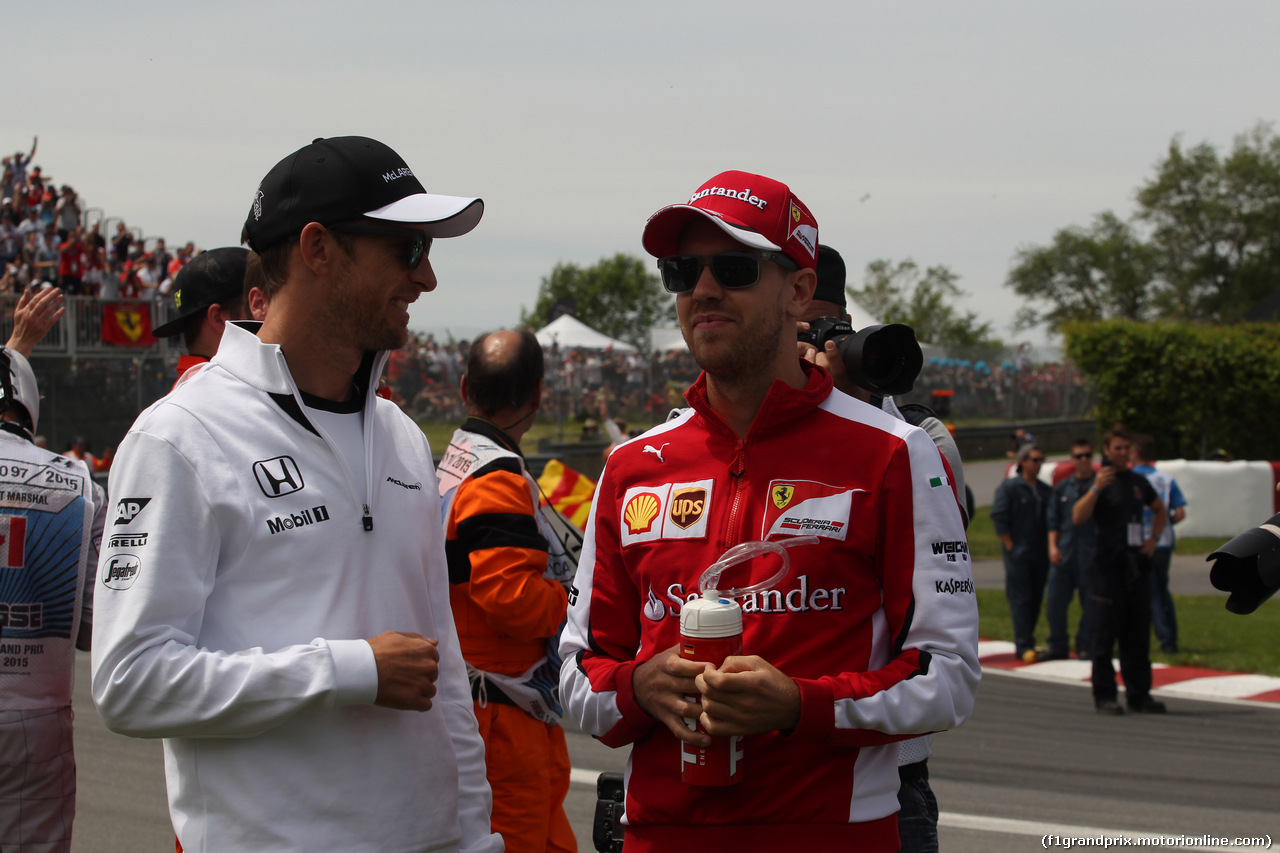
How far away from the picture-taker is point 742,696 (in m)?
2.03

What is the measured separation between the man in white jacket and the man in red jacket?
38 centimetres

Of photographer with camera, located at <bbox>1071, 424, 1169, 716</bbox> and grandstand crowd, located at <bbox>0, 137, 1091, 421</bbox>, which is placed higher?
grandstand crowd, located at <bbox>0, 137, 1091, 421</bbox>

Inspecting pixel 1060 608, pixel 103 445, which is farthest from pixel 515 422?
pixel 103 445

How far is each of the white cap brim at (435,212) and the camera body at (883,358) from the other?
3.64 feet

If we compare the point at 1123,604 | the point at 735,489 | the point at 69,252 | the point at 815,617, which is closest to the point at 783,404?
the point at 735,489

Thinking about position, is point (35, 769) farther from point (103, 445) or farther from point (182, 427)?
point (103, 445)

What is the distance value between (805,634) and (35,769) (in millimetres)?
2333

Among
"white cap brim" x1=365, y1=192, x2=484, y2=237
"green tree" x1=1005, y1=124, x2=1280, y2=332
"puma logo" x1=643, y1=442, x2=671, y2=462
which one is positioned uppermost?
"green tree" x1=1005, y1=124, x2=1280, y2=332

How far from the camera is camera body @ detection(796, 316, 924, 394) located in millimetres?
2953

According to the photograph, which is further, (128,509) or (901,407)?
(901,407)

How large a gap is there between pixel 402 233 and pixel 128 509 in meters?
0.73

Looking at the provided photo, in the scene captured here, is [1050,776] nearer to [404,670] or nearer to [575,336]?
[404,670]

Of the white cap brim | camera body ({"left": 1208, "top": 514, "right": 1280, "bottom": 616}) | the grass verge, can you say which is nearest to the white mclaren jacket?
the white cap brim

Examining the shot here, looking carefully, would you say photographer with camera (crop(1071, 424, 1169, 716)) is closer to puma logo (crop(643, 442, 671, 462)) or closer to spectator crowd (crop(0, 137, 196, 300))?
puma logo (crop(643, 442, 671, 462))
